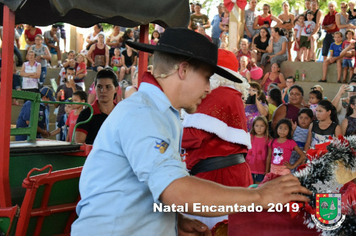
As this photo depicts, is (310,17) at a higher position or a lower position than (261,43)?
higher

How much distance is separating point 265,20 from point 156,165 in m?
11.8

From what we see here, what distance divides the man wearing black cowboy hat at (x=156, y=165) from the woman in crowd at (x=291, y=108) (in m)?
5.61

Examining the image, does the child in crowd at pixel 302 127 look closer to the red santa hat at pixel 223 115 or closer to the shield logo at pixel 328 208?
the red santa hat at pixel 223 115

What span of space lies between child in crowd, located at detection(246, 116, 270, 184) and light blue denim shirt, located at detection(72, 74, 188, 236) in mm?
5037

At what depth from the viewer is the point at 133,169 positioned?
168 centimetres

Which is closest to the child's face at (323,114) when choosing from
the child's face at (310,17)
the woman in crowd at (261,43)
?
the woman in crowd at (261,43)

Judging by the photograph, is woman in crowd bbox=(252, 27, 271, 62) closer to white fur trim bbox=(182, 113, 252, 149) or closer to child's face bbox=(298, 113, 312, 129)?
child's face bbox=(298, 113, 312, 129)

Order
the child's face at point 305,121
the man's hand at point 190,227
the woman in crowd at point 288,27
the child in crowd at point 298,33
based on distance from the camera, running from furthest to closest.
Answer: the woman in crowd at point 288,27 → the child in crowd at point 298,33 → the child's face at point 305,121 → the man's hand at point 190,227

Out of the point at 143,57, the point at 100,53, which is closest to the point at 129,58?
the point at 100,53

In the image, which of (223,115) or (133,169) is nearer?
(133,169)

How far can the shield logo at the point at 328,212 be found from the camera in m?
1.84

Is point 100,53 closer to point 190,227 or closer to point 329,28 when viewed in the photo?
point 329,28

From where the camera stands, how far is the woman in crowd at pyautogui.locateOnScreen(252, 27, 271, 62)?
1216 centimetres

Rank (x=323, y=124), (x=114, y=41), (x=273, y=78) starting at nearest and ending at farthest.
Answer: (x=323, y=124) → (x=273, y=78) → (x=114, y=41)
